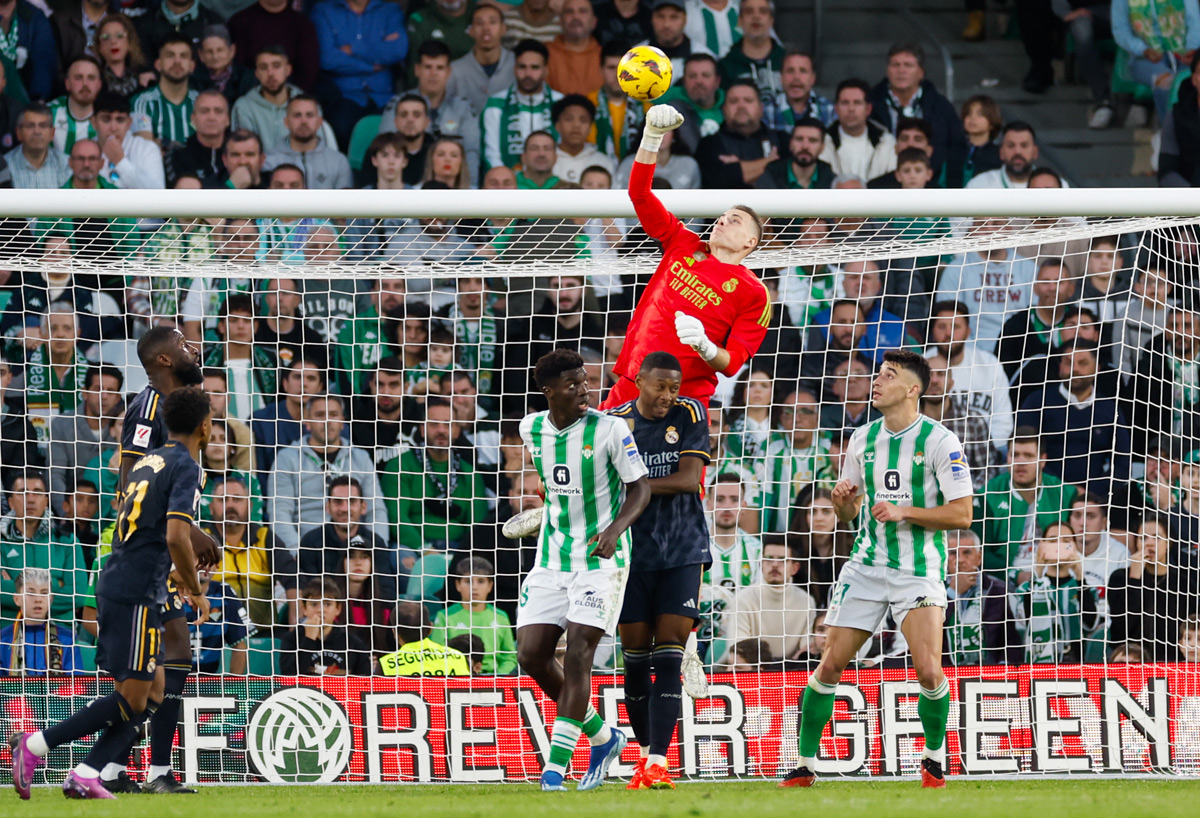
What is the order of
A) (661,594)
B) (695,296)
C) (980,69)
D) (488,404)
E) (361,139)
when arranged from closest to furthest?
(661,594)
(695,296)
(488,404)
(361,139)
(980,69)

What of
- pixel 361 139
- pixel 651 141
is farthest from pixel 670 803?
pixel 361 139

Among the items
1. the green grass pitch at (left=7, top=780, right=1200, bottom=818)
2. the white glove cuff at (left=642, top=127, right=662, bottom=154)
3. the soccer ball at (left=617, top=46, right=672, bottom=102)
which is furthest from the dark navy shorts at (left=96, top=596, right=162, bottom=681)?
the soccer ball at (left=617, top=46, right=672, bottom=102)

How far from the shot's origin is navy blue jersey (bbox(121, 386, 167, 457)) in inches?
266

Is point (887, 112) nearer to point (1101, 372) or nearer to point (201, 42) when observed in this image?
point (1101, 372)

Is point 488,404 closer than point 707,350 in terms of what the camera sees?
No

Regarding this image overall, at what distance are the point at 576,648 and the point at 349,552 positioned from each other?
10.1ft

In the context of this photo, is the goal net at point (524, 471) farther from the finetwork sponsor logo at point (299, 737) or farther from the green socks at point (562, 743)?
the green socks at point (562, 743)

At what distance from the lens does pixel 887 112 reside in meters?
11.4

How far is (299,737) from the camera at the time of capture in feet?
25.7

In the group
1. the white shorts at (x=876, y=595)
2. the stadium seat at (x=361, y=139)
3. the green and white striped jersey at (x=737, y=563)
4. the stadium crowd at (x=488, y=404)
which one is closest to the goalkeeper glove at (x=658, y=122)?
the stadium crowd at (x=488, y=404)

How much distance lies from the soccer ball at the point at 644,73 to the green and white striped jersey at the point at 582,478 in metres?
1.53

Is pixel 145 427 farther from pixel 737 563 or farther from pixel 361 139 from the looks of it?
pixel 361 139

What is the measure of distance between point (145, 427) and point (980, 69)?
29.2ft

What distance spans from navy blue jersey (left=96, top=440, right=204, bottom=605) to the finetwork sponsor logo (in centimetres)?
159
